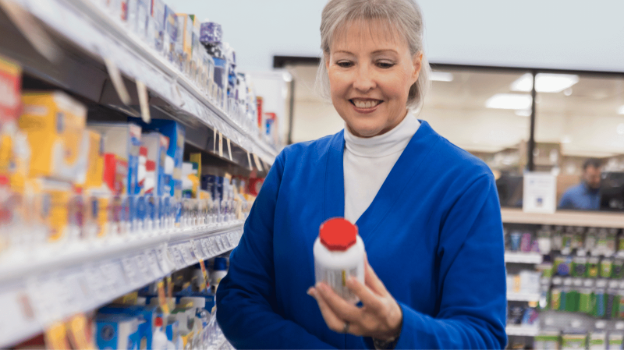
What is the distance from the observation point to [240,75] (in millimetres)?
2387

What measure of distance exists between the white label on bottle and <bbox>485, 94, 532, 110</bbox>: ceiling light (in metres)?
5.80

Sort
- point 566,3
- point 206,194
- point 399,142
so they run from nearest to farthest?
point 399,142
point 206,194
point 566,3

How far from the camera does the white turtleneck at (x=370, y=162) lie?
3.77ft

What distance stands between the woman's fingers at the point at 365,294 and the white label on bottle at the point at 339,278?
21 millimetres

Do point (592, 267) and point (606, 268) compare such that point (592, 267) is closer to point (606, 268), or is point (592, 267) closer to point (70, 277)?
point (606, 268)

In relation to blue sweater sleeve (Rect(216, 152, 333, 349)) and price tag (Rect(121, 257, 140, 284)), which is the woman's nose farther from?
price tag (Rect(121, 257, 140, 284))

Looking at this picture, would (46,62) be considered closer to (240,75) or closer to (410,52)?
(410,52)

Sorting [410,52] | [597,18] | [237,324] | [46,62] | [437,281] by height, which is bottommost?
[237,324]

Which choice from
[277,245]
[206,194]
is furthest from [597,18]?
[277,245]

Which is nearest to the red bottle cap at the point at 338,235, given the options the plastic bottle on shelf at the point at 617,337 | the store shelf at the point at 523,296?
the store shelf at the point at 523,296

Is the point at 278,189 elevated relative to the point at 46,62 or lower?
lower

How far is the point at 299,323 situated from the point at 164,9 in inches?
34.0

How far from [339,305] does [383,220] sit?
30 centimetres

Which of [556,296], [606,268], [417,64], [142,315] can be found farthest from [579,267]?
[142,315]
